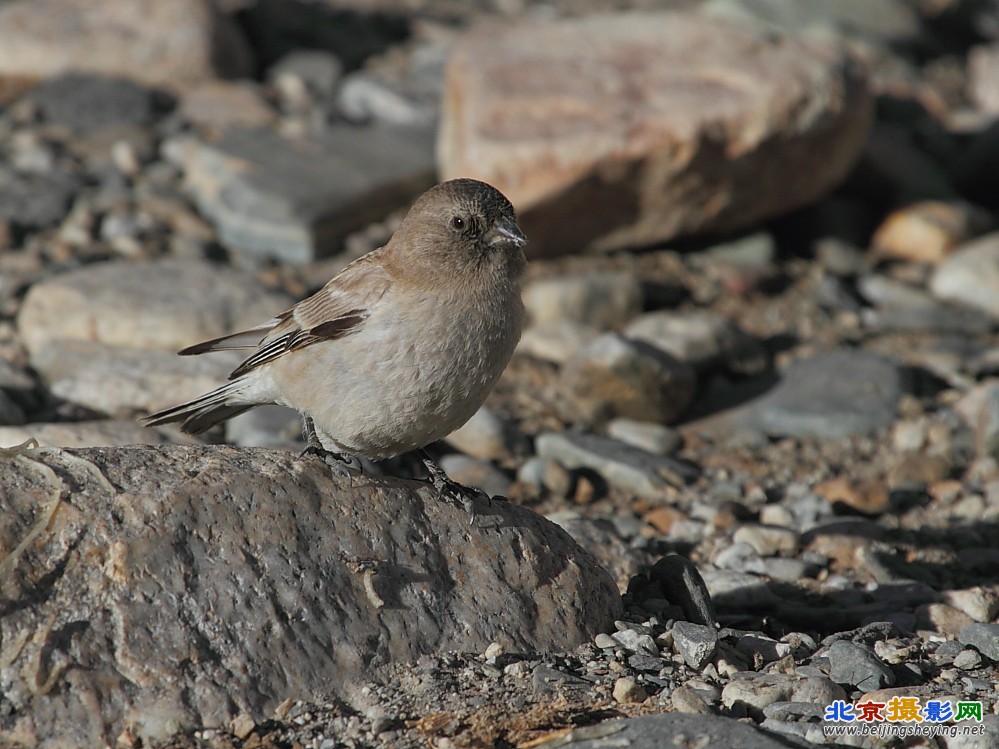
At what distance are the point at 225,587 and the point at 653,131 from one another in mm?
6395

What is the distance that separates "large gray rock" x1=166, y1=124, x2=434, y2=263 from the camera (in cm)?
980

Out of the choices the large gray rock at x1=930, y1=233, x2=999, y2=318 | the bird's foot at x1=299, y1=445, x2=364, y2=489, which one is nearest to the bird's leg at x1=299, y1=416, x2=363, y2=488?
the bird's foot at x1=299, y1=445, x2=364, y2=489

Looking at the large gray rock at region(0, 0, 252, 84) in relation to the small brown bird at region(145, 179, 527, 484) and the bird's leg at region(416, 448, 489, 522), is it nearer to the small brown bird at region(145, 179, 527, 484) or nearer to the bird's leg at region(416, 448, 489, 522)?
the small brown bird at region(145, 179, 527, 484)

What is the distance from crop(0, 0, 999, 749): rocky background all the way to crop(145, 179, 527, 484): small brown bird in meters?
0.40

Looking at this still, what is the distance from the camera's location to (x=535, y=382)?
8523 mm

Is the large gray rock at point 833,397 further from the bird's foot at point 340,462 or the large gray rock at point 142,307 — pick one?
the bird's foot at point 340,462

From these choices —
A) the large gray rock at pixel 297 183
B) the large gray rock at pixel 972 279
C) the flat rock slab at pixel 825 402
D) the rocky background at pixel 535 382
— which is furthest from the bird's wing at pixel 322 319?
the large gray rock at pixel 972 279

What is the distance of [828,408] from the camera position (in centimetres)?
809

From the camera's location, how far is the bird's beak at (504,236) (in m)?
5.35

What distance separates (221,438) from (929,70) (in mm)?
10661

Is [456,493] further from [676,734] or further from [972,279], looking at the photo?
[972,279]

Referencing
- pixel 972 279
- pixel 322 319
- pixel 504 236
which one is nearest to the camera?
pixel 504 236

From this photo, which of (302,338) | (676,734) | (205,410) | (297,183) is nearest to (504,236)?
(302,338)

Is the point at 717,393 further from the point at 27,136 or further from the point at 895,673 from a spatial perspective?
the point at 27,136
